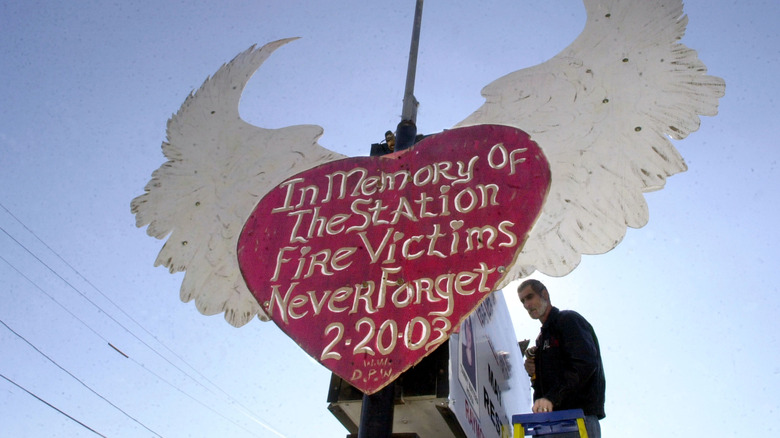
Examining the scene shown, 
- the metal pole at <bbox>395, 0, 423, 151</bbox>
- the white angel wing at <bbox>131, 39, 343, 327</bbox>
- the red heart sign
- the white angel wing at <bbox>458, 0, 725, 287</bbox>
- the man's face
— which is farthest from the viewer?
the metal pole at <bbox>395, 0, 423, 151</bbox>

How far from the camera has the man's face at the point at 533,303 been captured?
3.24m

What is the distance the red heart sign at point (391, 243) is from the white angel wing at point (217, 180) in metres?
0.14

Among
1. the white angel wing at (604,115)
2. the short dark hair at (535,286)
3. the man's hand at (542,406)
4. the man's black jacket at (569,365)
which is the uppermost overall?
the white angel wing at (604,115)

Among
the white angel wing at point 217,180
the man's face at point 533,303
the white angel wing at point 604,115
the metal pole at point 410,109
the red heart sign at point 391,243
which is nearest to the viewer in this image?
the red heart sign at point 391,243

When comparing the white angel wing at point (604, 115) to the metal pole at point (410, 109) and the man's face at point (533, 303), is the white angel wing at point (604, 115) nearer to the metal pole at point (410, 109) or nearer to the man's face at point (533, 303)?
the metal pole at point (410, 109)

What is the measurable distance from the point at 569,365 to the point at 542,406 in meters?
0.30

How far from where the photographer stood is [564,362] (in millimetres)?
3002

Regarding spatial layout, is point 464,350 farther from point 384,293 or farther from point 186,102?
point 186,102

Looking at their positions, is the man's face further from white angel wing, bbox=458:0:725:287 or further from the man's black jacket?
white angel wing, bbox=458:0:725:287

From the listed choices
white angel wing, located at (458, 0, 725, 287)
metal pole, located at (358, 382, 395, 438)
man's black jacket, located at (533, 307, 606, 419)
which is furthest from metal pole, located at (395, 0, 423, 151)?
metal pole, located at (358, 382, 395, 438)

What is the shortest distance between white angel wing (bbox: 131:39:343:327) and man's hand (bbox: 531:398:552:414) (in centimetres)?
140

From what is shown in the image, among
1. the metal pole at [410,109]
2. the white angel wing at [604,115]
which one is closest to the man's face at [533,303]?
the white angel wing at [604,115]

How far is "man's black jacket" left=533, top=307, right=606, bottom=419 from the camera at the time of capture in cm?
286

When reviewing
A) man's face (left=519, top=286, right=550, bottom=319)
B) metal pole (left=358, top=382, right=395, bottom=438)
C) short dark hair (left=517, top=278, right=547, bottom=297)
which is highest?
short dark hair (left=517, top=278, right=547, bottom=297)
